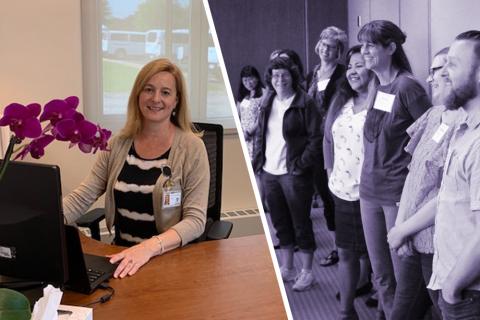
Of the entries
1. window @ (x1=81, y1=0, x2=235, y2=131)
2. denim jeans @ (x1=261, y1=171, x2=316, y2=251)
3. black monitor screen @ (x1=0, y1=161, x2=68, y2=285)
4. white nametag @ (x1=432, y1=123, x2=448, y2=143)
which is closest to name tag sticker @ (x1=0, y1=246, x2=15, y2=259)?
black monitor screen @ (x1=0, y1=161, x2=68, y2=285)

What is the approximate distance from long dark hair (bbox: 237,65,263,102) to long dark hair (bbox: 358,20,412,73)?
13 centimetres

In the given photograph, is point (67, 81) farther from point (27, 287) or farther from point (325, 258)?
point (325, 258)

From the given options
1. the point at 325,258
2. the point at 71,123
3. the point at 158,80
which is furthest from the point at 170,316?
the point at 158,80

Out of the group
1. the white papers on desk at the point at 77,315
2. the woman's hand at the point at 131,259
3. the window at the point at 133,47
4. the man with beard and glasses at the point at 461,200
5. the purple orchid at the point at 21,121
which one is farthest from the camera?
the window at the point at 133,47

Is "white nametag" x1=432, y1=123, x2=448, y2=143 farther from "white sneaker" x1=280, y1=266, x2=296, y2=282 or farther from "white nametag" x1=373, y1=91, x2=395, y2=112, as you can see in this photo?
"white sneaker" x1=280, y1=266, x2=296, y2=282

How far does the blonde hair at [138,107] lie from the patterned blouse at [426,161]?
1.74 metres

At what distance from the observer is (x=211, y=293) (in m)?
1.45

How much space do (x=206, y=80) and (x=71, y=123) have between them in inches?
96.2

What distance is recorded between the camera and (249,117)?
0.61 metres

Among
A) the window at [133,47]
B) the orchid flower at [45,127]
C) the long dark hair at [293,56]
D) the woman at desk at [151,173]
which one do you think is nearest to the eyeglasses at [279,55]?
the long dark hair at [293,56]

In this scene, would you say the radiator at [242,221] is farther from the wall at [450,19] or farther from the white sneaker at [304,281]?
Answer: the wall at [450,19]

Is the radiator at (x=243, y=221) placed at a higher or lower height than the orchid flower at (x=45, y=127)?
lower

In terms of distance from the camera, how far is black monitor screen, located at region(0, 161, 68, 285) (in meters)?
1.23

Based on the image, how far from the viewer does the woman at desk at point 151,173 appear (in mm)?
2006
